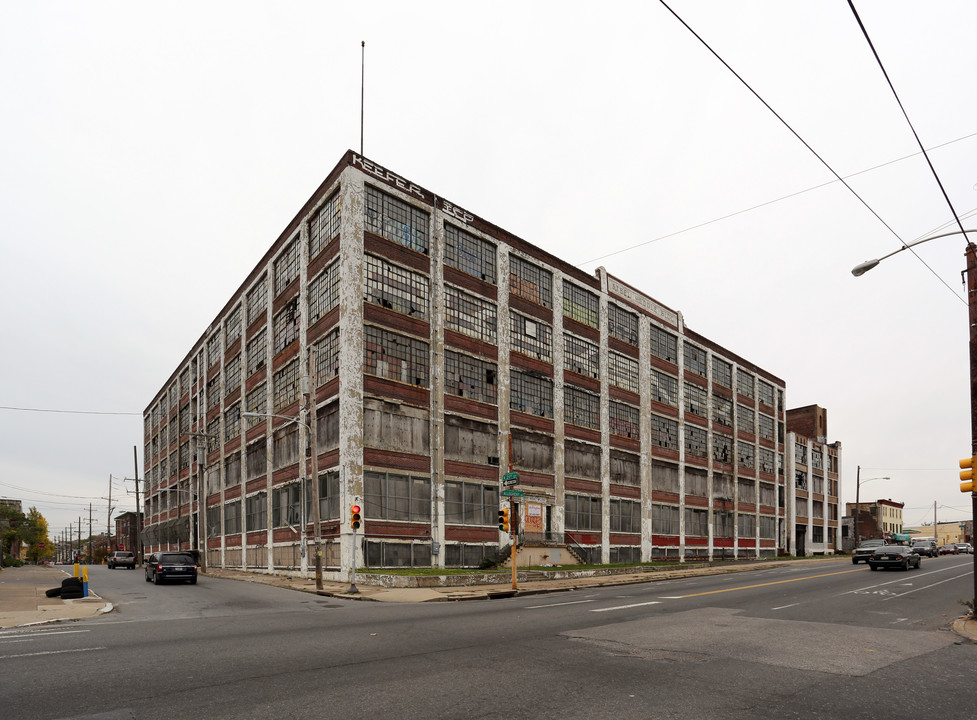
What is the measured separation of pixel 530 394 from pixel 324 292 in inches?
577

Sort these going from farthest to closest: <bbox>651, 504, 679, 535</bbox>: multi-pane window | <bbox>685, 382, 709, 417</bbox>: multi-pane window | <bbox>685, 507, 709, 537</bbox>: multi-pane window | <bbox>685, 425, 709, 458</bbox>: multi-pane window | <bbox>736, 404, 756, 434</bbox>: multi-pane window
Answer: <bbox>736, 404, 756, 434</bbox>: multi-pane window
<bbox>685, 382, 709, 417</bbox>: multi-pane window
<bbox>685, 425, 709, 458</bbox>: multi-pane window
<bbox>685, 507, 709, 537</bbox>: multi-pane window
<bbox>651, 504, 679, 535</bbox>: multi-pane window

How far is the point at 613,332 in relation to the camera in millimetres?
53125

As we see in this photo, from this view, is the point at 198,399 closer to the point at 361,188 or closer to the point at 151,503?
the point at 151,503

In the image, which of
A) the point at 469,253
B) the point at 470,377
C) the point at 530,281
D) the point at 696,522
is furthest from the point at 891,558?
the point at 469,253

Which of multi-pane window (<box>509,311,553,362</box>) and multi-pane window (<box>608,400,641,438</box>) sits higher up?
multi-pane window (<box>509,311,553,362</box>)

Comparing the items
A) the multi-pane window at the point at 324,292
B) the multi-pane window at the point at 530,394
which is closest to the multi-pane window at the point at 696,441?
the multi-pane window at the point at 530,394

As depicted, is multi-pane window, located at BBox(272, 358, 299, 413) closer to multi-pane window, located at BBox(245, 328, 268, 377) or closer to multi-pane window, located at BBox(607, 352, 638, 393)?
multi-pane window, located at BBox(245, 328, 268, 377)

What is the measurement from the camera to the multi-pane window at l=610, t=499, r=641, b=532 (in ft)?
165

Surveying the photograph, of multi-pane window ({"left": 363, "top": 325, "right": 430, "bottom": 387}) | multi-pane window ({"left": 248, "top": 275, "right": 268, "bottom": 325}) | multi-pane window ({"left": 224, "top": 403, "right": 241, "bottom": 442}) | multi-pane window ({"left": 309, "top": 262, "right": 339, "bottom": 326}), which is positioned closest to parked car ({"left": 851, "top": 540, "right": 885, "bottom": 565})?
multi-pane window ({"left": 363, "top": 325, "right": 430, "bottom": 387})

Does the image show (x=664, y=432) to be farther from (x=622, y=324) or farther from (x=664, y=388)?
(x=622, y=324)

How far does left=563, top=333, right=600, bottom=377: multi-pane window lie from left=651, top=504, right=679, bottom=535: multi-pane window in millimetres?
13283

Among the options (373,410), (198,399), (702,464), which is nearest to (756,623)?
(373,410)

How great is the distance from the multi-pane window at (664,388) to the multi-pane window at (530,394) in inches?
578

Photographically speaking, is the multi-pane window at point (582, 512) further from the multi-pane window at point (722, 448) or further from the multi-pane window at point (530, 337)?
the multi-pane window at point (722, 448)
